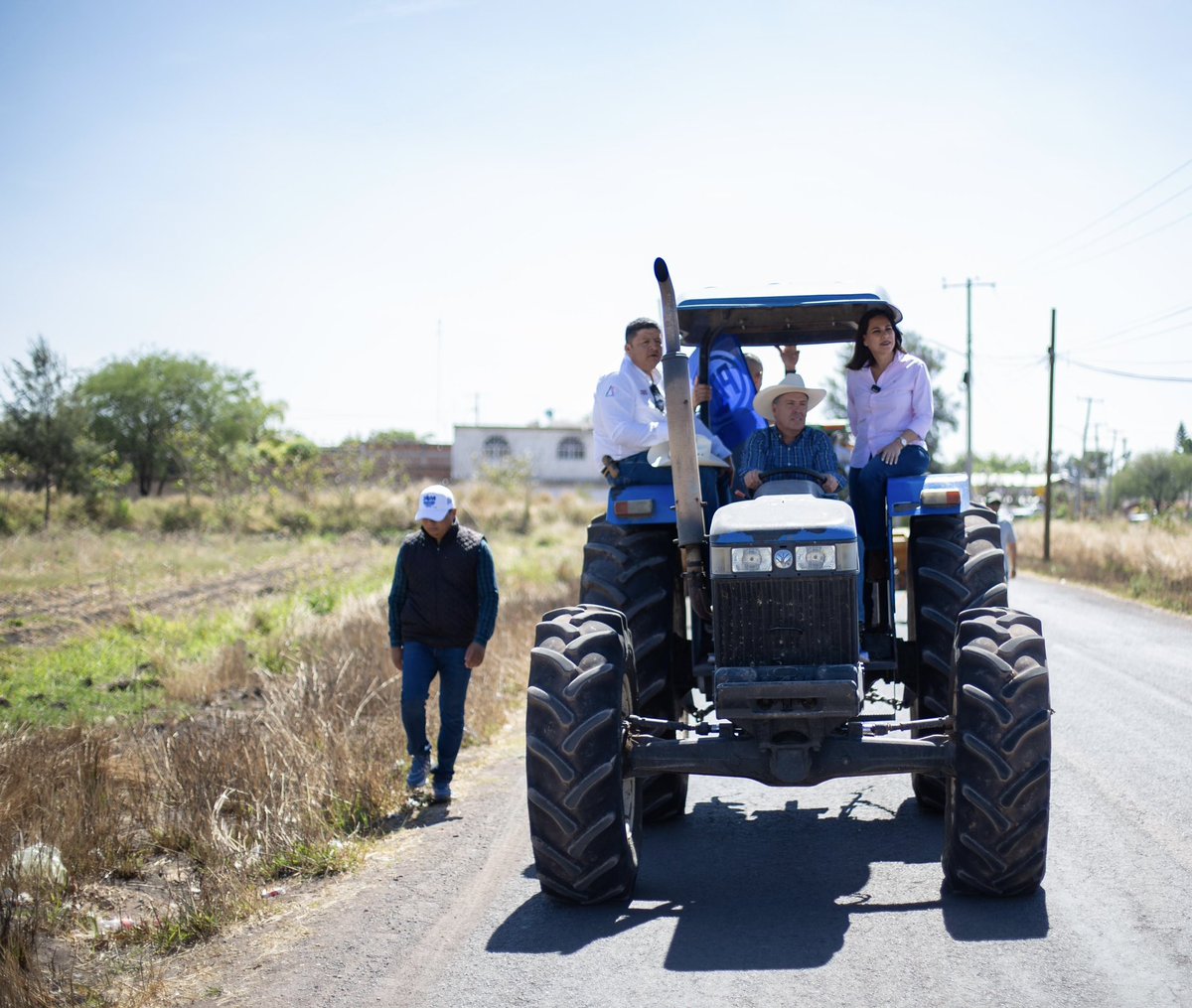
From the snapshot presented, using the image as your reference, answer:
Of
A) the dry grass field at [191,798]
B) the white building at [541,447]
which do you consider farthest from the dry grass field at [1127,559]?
the white building at [541,447]

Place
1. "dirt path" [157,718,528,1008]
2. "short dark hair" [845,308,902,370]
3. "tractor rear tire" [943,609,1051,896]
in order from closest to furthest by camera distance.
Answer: "dirt path" [157,718,528,1008] → "tractor rear tire" [943,609,1051,896] → "short dark hair" [845,308,902,370]

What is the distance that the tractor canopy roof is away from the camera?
7457 mm

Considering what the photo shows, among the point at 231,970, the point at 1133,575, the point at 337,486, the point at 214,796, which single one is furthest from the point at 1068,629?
the point at 337,486

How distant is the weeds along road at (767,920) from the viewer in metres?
4.78

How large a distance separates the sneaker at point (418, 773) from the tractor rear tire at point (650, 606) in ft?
5.43

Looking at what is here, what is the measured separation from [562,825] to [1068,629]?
13.8 m

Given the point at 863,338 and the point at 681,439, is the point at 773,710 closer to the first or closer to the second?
the point at 681,439

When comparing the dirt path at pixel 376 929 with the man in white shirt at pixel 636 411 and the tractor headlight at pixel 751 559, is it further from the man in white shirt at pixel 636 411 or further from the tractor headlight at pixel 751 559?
the man in white shirt at pixel 636 411

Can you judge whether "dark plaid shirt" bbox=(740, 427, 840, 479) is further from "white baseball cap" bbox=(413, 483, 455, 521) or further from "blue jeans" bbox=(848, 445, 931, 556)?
"white baseball cap" bbox=(413, 483, 455, 521)

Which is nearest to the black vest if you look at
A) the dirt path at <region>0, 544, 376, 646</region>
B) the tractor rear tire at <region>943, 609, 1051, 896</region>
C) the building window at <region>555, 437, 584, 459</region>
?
the tractor rear tire at <region>943, 609, 1051, 896</region>

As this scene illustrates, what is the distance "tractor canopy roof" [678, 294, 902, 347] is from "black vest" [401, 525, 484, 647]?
6.82ft

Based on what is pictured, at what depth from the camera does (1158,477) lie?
69.9 metres

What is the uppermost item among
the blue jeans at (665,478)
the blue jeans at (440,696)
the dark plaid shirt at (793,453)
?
the dark plaid shirt at (793,453)

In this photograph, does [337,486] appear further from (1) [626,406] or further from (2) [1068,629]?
(1) [626,406]
